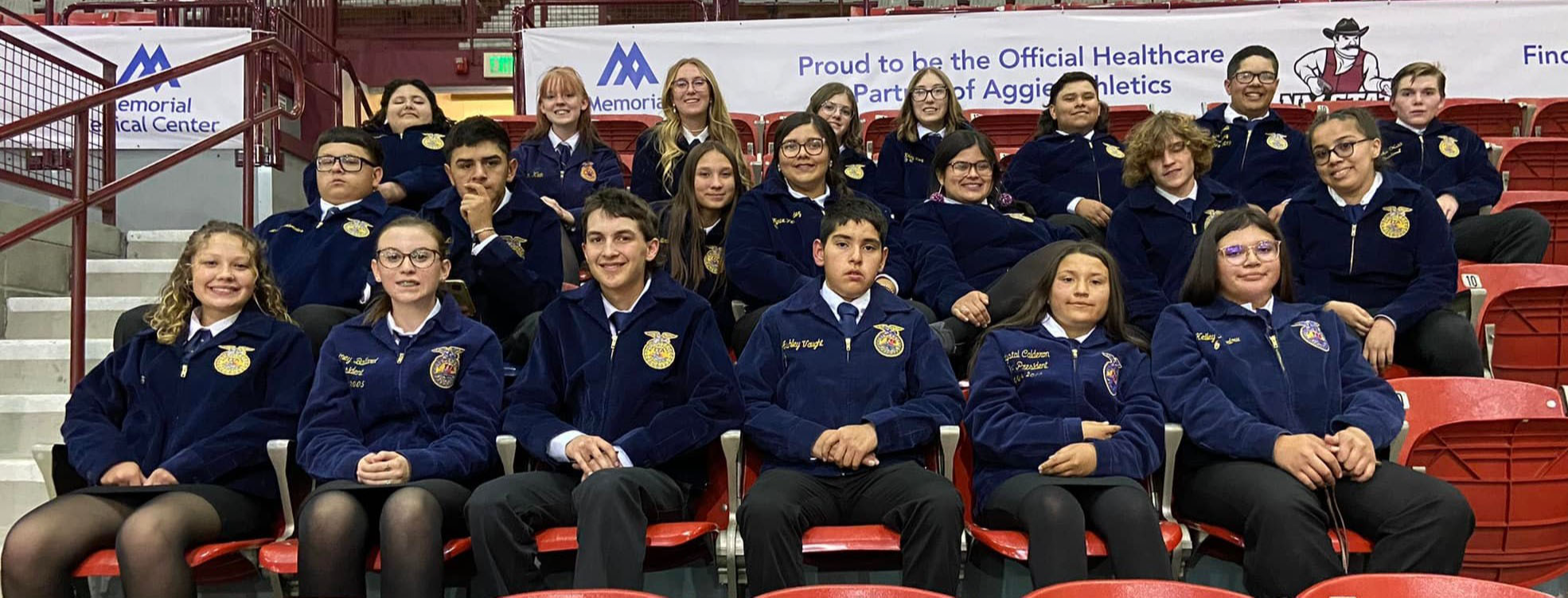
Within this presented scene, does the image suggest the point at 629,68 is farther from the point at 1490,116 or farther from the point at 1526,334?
the point at 1526,334

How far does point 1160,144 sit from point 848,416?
157cm

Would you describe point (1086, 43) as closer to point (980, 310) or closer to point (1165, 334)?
point (980, 310)

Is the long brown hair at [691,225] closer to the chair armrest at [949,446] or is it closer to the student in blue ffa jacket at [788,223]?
the student in blue ffa jacket at [788,223]

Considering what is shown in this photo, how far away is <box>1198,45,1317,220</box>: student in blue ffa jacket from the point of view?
435cm

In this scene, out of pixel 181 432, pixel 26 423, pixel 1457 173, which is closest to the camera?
pixel 181 432

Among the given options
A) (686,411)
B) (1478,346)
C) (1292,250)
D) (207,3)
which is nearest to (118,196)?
(207,3)

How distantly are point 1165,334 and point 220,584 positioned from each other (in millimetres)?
2324

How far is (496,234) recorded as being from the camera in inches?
132

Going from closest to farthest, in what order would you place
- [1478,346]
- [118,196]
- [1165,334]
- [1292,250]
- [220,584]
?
[220,584], [1165,334], [1478,346], [1292,250], [118,196]

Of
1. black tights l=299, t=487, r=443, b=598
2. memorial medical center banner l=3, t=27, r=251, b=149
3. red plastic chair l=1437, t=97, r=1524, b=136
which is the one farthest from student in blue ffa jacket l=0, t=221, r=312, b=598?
red plastic chair l=1437, t=97, r=1524, b=136

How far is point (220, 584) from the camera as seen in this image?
2564mm

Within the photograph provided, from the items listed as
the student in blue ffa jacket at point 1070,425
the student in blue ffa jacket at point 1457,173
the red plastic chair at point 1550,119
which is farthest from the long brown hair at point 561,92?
the red plastic chair at point 1550,119

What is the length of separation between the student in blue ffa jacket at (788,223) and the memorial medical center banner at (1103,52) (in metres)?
2.94

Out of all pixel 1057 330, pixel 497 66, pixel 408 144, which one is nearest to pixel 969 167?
pixel 1057 330
